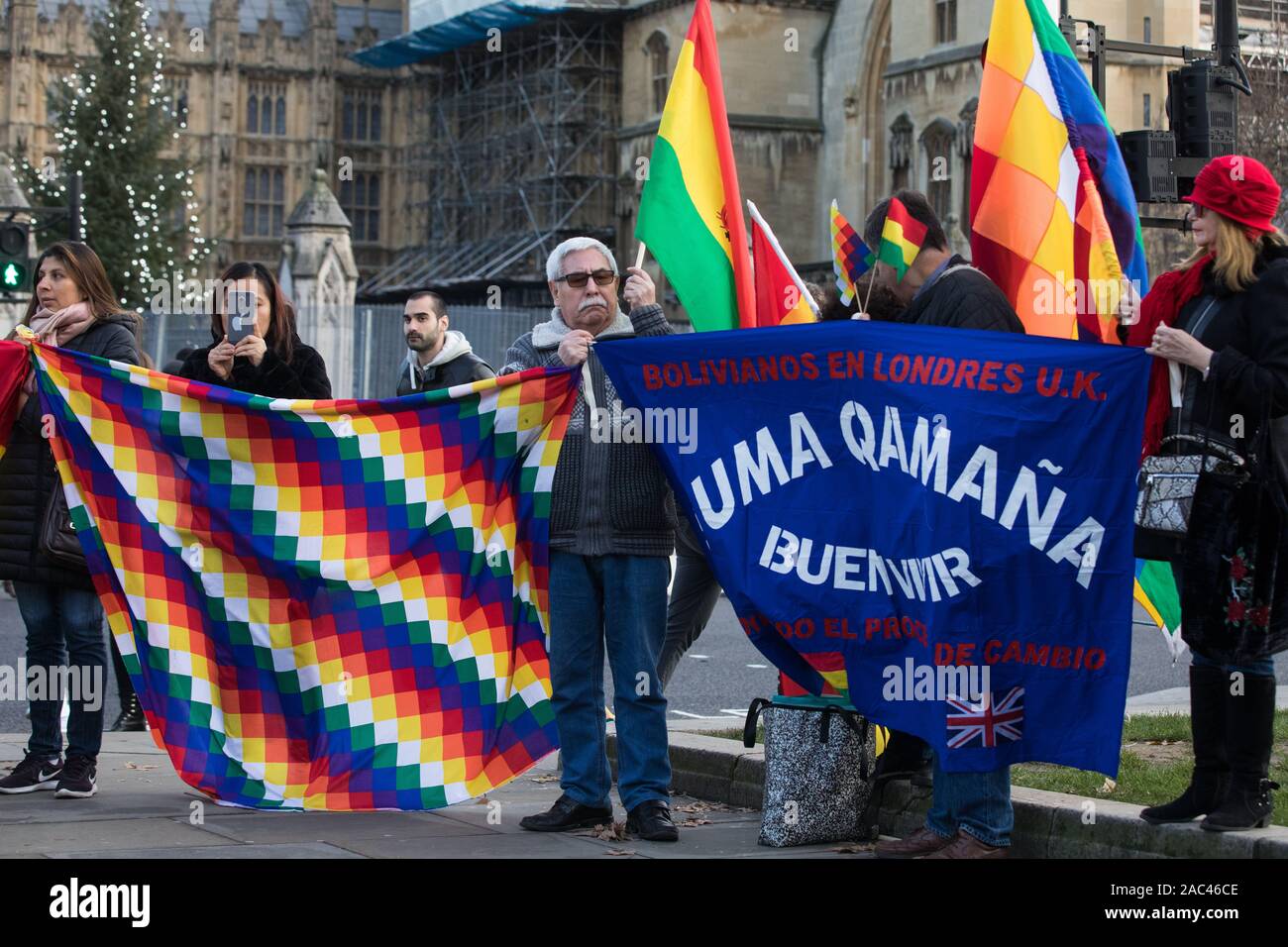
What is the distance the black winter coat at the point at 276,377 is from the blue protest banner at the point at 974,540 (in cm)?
222

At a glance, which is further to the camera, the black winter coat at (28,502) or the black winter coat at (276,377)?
the black winter coat at (276,377)

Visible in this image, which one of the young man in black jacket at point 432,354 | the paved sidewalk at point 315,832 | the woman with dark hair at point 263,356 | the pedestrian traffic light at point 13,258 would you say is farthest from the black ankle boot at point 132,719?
the pedestrian traffic light at point 13,258

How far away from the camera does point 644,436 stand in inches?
279

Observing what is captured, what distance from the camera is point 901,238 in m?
6.80

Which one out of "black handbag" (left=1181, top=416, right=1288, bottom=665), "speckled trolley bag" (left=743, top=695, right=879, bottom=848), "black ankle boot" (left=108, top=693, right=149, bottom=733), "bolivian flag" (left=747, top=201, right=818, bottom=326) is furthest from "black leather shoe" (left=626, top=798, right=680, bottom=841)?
"black ankle boot" (left=108, top=693, right=149, bottom=733)

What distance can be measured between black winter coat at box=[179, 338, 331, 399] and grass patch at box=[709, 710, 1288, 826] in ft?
7.69

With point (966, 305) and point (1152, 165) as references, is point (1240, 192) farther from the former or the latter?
point (1152, 165)

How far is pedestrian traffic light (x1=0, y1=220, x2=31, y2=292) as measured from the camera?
787 inches

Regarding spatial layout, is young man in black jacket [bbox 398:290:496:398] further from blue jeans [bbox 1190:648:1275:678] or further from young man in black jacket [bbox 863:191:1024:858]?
blue jeans [bbox 1190:648:1275:678]

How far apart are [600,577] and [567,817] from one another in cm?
84

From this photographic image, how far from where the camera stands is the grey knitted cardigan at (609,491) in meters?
7.12

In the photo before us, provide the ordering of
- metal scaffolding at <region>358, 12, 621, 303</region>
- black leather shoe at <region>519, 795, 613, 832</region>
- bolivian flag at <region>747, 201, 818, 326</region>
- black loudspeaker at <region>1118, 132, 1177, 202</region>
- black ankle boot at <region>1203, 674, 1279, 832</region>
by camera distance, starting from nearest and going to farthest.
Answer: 1. black ankle boot at <region>1203, 674, 1279, 832</region>
2. black leather shoe at <region>519, 795, 613, 832</region>
3. bolivian flag at <region>747, 201, 818, 326</region>
4. black loudspeaker at <region>1118, 132, 1177, 202</region>
5. metal scaffolding at <region>358, 12, 621, 303</region>

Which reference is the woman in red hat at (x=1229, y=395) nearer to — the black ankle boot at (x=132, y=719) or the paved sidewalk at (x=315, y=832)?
the paved sidewalk at (x=315, y=832)

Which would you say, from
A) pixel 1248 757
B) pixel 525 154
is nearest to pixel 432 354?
pixel 1248 757
